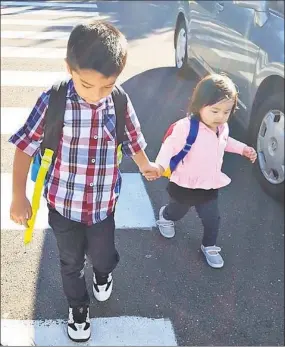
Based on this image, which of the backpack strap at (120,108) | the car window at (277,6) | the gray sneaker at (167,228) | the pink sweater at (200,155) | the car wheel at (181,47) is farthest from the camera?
the car wheel at (181,47)

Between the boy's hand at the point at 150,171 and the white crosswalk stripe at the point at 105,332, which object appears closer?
the boy's hand at the point at 150,171

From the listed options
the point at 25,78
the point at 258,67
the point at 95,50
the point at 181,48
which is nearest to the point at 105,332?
the point at 95,50

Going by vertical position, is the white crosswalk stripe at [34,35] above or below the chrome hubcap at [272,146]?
below

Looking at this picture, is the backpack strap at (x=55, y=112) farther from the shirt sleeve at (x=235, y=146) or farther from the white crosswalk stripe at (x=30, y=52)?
the white crosswalk stripe at (x=30, y=52)

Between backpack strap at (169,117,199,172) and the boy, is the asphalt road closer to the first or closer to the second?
the boy

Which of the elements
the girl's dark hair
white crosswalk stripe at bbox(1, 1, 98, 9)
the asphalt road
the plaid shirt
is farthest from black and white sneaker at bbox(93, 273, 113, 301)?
white crosswalk stripe at bbox(1, 1, 98, 9)

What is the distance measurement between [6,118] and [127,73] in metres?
2.09

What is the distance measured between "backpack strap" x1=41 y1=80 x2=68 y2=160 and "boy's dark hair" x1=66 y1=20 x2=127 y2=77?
0.49 feet

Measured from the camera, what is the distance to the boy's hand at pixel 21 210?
2.15m

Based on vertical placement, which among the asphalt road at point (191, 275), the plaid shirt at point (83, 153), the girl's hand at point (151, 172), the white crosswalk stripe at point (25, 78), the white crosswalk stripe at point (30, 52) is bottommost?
the white crosswalk stripe at point (30, 52)

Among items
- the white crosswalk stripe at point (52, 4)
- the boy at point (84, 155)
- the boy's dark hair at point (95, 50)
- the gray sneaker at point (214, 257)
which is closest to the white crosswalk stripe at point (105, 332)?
the boy at point (84, 155)

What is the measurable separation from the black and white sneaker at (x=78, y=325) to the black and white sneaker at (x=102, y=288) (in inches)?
9.5

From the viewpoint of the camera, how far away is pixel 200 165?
2.92 metres

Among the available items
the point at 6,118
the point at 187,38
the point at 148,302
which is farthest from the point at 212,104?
the point at 187,38
